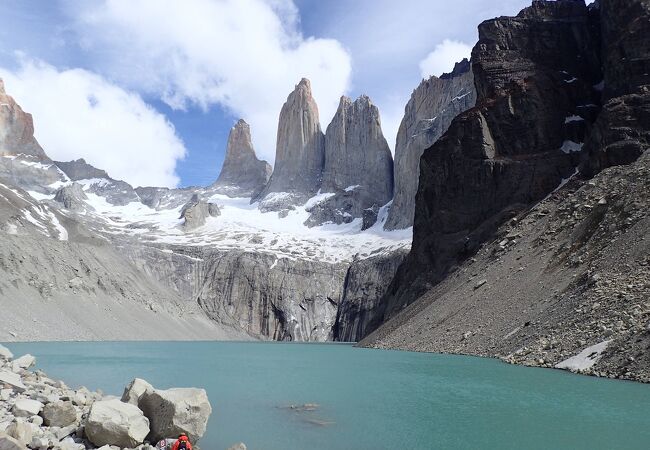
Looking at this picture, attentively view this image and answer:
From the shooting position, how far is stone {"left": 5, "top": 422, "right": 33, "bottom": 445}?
35.3 ft

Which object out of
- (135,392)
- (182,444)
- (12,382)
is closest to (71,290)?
(12,382)

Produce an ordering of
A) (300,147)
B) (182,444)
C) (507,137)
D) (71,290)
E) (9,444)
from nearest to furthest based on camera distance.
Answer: (9,444), (182,444), (507,137), (71,290), (300,147)

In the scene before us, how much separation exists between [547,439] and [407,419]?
4638 millimetres

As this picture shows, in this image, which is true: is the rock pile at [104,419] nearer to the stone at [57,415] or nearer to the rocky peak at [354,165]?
the stone at [57,415]

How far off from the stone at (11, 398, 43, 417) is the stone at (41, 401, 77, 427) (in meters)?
0.24

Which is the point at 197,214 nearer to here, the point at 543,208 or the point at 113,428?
the point at 543,208

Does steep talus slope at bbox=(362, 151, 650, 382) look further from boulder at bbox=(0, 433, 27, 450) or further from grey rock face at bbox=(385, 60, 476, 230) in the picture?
grey rock face at bbox=(385, 60, 476, 230)

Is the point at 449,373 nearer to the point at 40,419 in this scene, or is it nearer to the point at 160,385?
the point at 160,385

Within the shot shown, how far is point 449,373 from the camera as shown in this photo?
29688 mm

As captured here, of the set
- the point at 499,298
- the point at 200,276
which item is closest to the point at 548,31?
the point at 499,298

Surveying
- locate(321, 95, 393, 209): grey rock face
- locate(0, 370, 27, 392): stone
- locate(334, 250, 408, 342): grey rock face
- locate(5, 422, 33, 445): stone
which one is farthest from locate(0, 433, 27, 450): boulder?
locate(321, 95, 393, 209): grey rock face

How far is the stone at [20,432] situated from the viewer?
10.8m

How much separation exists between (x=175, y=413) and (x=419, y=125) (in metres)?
132

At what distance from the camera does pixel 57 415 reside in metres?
13.2
